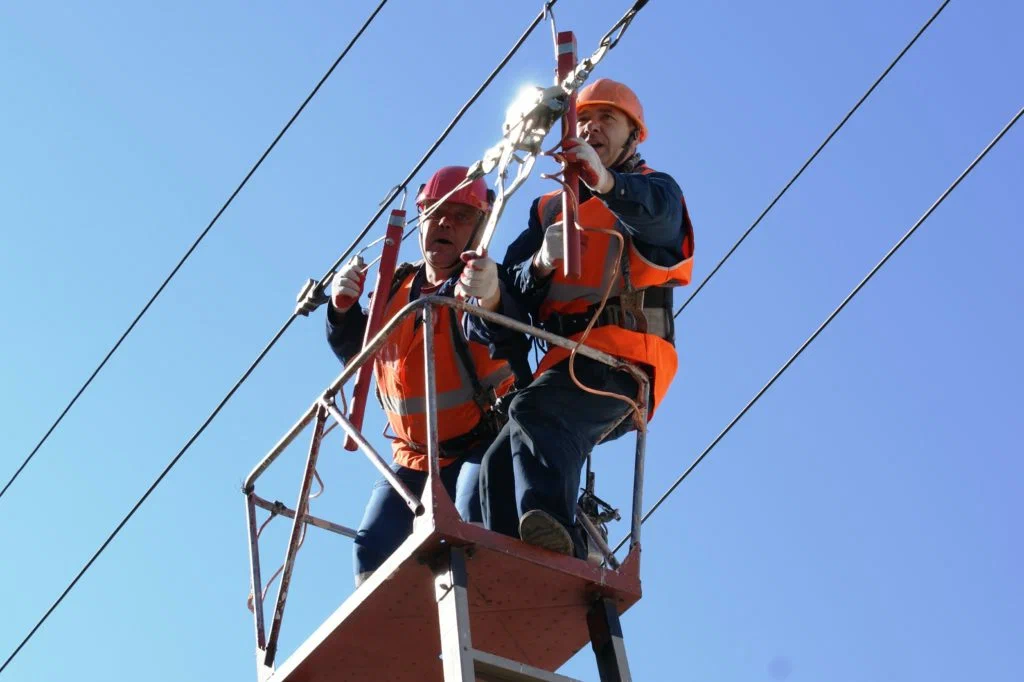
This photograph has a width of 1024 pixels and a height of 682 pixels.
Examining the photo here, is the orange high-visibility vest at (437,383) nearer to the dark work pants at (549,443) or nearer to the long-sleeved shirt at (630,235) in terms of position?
the long-sleeved shirt at (630,235)

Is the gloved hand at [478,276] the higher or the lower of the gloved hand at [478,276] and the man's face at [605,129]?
the lower

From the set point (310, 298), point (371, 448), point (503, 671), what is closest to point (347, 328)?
point (310, 298)

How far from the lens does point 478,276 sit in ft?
21.3

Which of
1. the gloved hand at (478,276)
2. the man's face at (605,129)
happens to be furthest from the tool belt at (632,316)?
the man's face at (605,129)

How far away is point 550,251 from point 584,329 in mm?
369

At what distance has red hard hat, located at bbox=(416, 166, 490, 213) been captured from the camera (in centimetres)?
775

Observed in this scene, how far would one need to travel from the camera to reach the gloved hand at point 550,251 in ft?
22.0

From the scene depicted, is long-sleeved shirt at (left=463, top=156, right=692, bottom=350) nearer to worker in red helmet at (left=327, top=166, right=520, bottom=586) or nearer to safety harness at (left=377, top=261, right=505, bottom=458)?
worker in red helmet at (left=327, top=166, right=520, bottom=586)

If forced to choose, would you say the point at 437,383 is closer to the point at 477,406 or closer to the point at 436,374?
the point at 436,374

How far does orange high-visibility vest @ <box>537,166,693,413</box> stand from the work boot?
0.82 m

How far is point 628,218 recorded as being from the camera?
6.61 meters

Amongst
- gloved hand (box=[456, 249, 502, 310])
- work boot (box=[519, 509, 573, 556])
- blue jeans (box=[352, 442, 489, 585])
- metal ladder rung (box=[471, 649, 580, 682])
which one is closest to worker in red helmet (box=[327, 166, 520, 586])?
blue jeans (box=[352, 442, 489, 585])

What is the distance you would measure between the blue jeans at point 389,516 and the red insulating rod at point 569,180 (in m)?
1.29

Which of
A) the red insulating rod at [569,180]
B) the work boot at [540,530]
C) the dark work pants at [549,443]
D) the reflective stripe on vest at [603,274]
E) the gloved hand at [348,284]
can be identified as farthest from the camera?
the gloved hand at [348,284]
